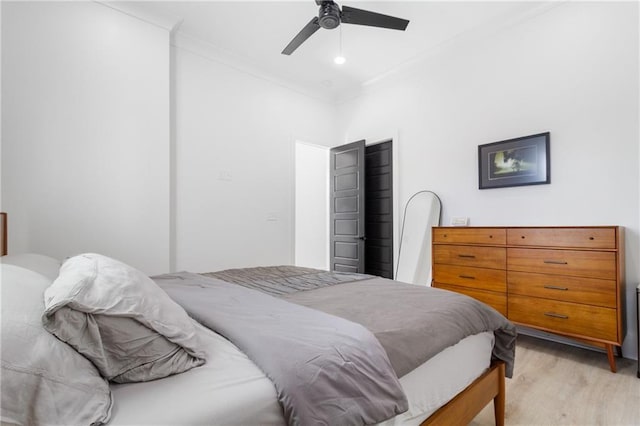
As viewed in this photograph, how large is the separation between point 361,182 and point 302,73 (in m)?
1.66

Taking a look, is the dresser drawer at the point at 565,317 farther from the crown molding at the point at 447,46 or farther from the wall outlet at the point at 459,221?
the crown molding at the point at 447,46

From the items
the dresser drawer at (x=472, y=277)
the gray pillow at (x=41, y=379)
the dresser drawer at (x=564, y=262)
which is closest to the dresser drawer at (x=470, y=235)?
the dresser drawer at (x=564, y=262)

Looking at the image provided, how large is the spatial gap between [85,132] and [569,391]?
408cm

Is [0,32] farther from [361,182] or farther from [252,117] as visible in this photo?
[361,182]

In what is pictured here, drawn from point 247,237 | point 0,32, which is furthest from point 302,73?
point 0,32

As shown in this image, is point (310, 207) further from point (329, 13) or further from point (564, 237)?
point (564, 237)

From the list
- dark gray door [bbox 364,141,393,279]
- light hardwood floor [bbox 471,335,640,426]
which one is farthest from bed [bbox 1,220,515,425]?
dark gray door [bbox 364,141,393,279]

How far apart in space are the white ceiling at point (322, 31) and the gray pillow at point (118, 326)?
9.63ft

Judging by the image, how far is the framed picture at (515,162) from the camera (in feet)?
9.33

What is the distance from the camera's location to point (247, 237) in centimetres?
386

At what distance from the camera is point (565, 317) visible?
2.35 meters

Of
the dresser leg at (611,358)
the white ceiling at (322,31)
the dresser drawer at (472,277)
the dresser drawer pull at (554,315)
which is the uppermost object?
the white ceiling at (322,31)

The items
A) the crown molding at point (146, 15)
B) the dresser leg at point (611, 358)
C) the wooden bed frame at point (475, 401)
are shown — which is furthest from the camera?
the crown molding at point (146, 15)

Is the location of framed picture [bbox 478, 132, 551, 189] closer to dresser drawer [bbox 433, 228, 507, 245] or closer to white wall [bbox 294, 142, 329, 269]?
dresser drawer [bbox 433, 228, 507, 245]
